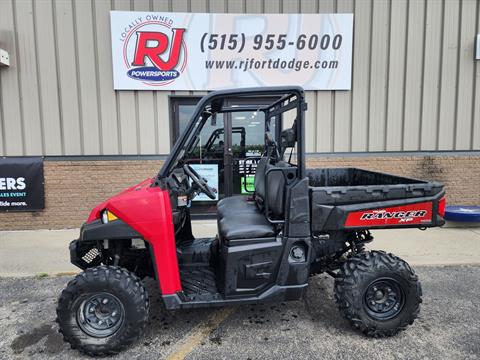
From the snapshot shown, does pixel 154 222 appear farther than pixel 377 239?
No

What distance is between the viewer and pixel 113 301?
8.23 ft

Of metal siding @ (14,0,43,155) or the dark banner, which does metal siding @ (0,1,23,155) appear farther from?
the dark banner

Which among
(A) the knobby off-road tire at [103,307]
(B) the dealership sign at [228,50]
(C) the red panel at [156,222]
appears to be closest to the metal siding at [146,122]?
(B) the dealership sign at [228,50]

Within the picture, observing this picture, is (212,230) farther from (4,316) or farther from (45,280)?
(4,316)

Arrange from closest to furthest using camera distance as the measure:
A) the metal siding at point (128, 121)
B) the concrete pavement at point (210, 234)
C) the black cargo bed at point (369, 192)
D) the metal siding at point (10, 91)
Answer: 1. the black cargo bed at point (369, 192)
2. the concrete pavement at point (210, 234)
3. the metal siding at point (10, 91)
4. the metal siding at point (128, 121)

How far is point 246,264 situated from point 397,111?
17.4ft

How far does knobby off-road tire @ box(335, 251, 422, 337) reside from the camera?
8.66 feet

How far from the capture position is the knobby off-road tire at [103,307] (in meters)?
2.44

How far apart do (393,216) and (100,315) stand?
96.6 inches

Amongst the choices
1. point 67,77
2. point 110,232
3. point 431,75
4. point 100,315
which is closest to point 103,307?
point 100,315

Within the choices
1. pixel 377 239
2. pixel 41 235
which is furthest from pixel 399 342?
pixel 41 235

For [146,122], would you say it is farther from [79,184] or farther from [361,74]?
[361,74]

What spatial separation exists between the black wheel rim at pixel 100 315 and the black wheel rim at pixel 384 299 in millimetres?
1968

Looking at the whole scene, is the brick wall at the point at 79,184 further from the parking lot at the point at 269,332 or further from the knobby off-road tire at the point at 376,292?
the knobby off-road tire at the point at 376,292
